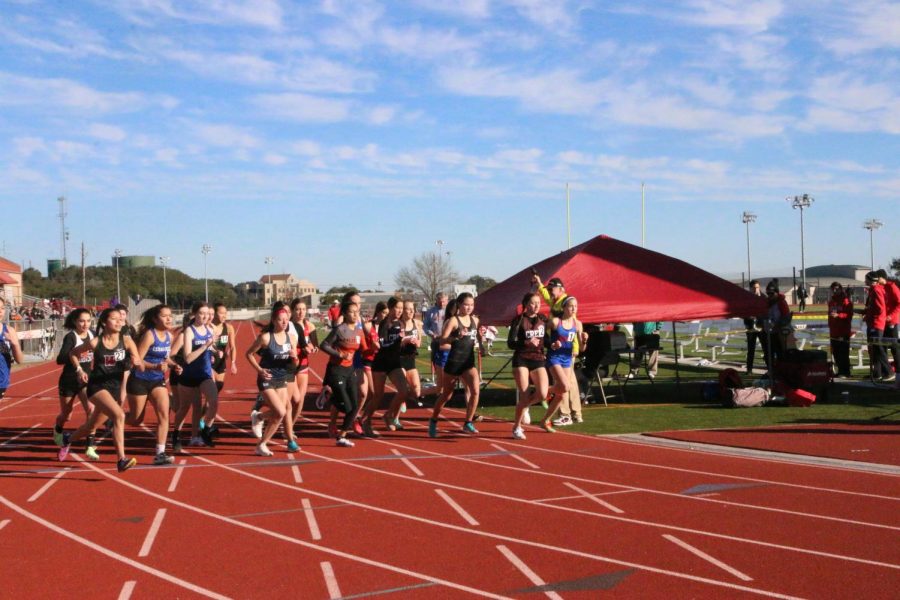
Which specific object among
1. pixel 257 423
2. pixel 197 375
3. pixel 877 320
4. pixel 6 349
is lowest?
pixel 257 423

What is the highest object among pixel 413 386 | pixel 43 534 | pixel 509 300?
pixel 509 300

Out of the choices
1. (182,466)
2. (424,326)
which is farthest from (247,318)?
(182,466)

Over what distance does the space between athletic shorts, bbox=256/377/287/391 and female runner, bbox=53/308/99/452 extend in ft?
6.01

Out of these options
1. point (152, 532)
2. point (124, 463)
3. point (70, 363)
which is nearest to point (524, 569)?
point (152, 532)

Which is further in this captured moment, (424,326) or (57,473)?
(424,326)

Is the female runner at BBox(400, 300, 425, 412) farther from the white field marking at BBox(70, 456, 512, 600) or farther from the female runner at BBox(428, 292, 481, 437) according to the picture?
the white field marking at BBox(70, 456, 512, 600)

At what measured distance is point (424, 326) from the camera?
1686cm

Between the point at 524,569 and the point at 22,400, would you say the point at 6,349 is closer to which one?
the point at 524,569

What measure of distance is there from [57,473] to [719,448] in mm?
7221

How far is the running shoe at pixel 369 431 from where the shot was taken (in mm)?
12158

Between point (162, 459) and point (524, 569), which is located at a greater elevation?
point (162, 459)

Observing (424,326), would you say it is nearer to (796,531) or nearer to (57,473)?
(57,473)

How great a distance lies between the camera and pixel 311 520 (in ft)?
24.1

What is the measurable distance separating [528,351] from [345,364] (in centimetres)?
225
